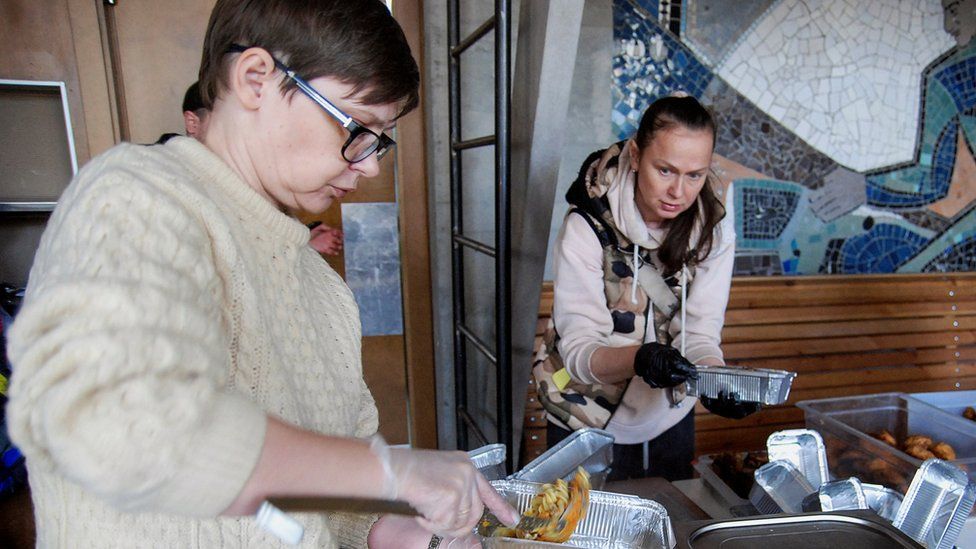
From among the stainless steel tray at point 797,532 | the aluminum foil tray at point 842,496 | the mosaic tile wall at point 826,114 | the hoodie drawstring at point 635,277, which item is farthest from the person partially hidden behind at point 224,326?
the mosaic tile wall at point 826,114

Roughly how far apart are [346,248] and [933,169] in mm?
3319

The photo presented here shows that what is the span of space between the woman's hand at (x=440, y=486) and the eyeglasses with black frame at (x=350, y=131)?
1.28ft

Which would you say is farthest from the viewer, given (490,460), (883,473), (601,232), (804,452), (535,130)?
(535,130)

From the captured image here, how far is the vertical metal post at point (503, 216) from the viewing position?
183cm

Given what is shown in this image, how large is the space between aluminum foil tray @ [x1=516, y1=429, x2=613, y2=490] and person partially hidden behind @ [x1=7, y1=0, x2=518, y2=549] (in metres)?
0.36

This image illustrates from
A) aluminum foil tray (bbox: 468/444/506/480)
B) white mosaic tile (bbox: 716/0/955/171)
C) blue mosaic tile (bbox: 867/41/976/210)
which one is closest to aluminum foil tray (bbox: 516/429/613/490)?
aluminum foil tray (bbox: 468/444/506/480)

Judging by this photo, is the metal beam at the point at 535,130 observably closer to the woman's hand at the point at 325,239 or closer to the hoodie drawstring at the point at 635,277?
the hoodie drawstring at the point at 635,277

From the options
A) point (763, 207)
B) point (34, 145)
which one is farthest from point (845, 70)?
point (34, 145)

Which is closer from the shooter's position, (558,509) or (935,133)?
(558,509)

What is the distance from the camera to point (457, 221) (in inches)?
99.8

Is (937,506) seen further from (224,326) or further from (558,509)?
(224,326)

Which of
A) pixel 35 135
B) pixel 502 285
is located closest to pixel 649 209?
pixel 502 285

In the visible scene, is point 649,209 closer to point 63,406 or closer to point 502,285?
point 502,285

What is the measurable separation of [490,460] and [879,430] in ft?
4.59
